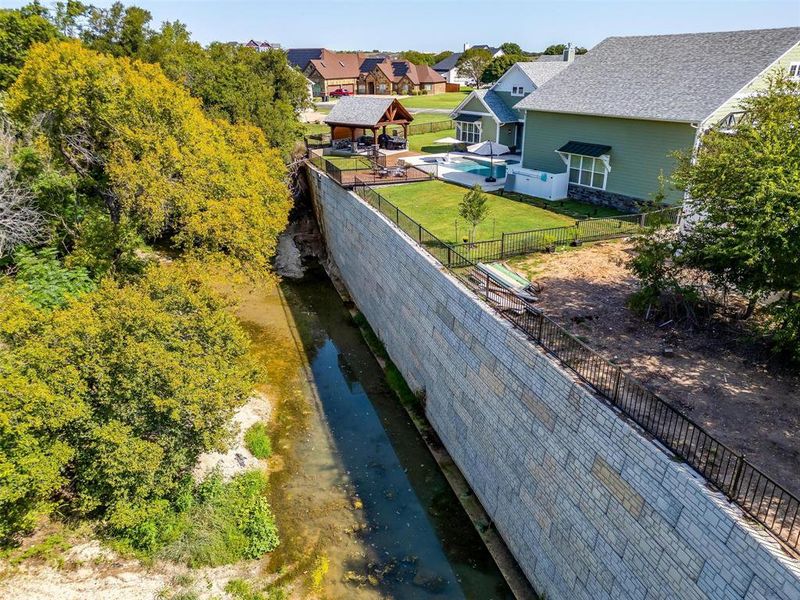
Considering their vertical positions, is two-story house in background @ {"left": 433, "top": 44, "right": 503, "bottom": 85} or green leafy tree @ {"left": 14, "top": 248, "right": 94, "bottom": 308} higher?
two-story house in background @ {"left": 433, "top": 44, "right": 503, "bottom": 85}

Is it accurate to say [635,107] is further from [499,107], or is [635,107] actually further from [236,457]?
[236,457]

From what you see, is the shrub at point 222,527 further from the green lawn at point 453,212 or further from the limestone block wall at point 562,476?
the green lawn at point 453,212

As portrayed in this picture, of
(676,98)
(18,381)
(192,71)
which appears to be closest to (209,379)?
(18,381)

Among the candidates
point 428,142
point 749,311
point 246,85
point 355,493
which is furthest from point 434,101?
point 355,493

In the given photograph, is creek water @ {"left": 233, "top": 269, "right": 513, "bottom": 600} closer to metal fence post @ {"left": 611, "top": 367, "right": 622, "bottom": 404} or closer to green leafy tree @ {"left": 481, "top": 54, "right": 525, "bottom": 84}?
metal fence post @ {"left": 611, "top": 367, "right": 622, "bottom": 404}

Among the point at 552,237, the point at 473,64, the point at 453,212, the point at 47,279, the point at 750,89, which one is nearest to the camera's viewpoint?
the point at 47,279

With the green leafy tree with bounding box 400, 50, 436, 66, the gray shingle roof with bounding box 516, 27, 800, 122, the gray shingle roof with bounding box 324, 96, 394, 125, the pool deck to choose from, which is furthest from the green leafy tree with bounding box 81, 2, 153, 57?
the green leafy tree with bounding box 400, 50, 436, 66

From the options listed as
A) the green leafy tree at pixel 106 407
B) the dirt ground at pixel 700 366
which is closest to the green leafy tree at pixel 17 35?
the green leafy tree at pixel 106 407
